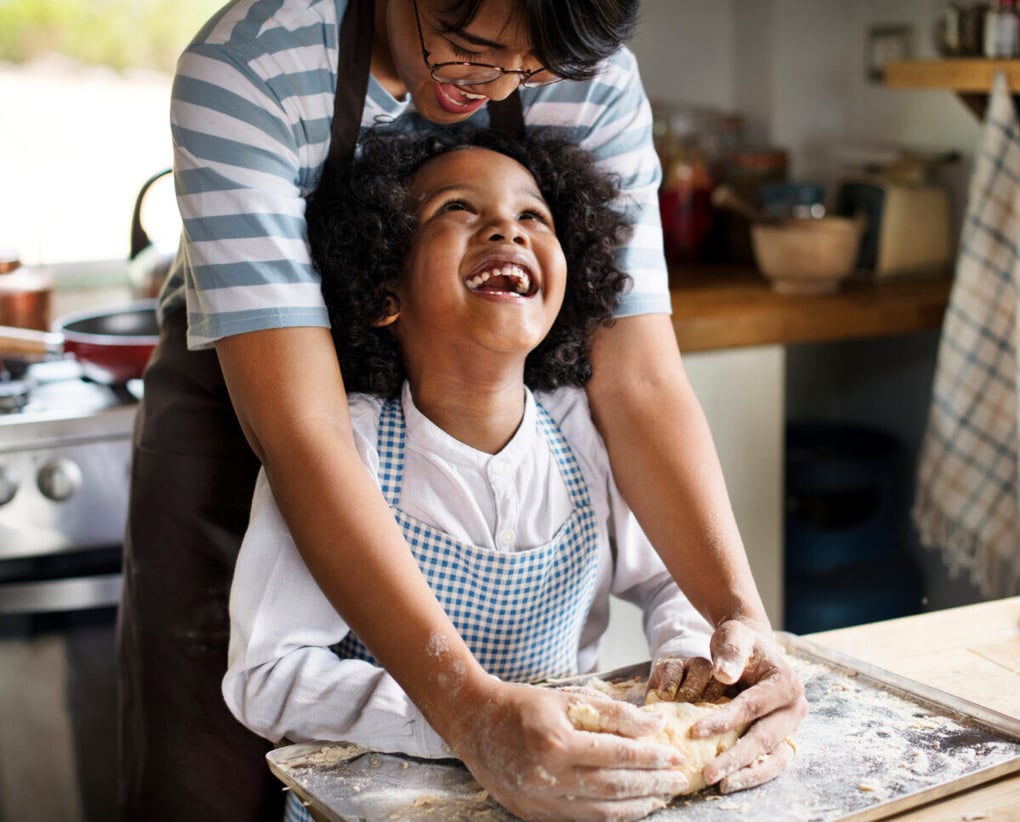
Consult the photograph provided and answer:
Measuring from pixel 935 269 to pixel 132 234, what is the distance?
1.56 m

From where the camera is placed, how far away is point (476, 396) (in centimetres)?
127

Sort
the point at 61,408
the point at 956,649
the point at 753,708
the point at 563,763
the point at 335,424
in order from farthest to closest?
the point at 61,408, the point at 956,649, the point at 335,424, the point at 753,708, the point at 563,763

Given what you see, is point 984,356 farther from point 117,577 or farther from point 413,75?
point 117,577

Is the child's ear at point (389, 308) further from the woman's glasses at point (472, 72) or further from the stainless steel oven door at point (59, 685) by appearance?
the stainless steel oven door at point (59, 685)

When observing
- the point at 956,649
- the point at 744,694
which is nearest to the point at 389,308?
the point at 744,694

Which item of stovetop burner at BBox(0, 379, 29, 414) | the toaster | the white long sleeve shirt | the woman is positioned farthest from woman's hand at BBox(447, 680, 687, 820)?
the toaster

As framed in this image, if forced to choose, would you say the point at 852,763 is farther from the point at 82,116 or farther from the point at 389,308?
the point at 82,116

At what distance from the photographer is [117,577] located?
1.90 metres

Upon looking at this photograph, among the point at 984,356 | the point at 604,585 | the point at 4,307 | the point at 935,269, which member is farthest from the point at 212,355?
the point at 935,269

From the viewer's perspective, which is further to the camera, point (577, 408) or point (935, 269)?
point (935, 269)

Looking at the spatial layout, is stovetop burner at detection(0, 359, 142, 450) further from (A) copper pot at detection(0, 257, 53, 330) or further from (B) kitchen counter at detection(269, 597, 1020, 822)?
(B) kitchen counter at detection(269, 597, 1020, 822)

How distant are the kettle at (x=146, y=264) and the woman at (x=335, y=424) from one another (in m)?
0.72

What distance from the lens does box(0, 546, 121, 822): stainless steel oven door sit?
188cm

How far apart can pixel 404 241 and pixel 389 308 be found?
7 cm
